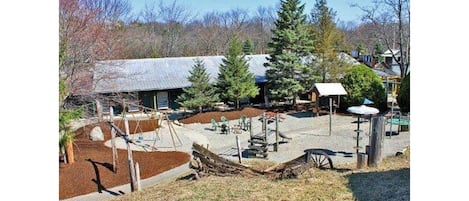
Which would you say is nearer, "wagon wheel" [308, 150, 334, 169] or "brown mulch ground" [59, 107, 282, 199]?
"brown mulch ground" [59, 107, 282, 199]

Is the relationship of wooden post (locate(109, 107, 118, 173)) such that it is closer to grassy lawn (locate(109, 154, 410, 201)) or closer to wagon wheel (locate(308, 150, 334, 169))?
grassy lawn (locate(109, 154, 410, 201))

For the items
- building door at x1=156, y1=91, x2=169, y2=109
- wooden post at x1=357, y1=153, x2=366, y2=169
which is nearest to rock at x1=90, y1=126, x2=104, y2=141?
building door at x1=156, y1=91, x2=169, y2=109

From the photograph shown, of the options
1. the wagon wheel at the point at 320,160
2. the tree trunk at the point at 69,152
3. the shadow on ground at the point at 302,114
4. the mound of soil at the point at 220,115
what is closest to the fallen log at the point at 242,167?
the wagon wheel at the point at 320,160

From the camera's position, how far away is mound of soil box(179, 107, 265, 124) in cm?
527

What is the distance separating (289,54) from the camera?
5598mm

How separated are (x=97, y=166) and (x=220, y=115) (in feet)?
7.88

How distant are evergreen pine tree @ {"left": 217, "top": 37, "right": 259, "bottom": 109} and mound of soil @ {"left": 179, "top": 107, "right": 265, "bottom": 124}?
0.12 m

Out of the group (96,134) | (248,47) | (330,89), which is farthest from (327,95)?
(96,134)

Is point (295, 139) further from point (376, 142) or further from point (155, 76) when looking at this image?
point (155, 76)

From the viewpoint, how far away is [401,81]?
137 inches

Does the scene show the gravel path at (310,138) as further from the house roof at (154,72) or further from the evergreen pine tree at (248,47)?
the evergreen pine tree at (248,47)
